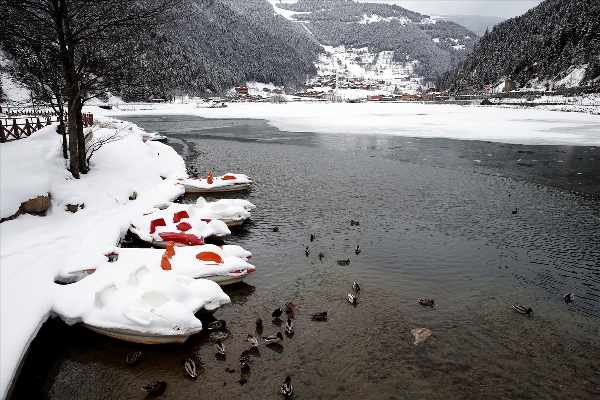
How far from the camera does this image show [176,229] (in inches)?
547

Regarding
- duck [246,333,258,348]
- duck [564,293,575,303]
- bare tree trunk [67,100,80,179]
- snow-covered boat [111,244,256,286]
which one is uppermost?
bare tree trunk [67,100,80,179]

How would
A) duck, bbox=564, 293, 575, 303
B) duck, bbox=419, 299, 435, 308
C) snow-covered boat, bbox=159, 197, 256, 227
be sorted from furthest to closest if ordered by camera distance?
1. snow-covered boat, bbox=159, 197, 256, 227
2. duck, bbox=564, 293, 575, 303
3. duck, bbox=419, 299, 435, 308

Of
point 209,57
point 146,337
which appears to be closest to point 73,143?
point 146,337

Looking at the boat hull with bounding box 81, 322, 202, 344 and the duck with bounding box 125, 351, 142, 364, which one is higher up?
the boat hull with bounding box 81, 322, 202, 344

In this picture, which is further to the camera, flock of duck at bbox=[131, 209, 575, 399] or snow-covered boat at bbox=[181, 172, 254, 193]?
snow-covered boat at bbox=[181, 172, 254, 193]

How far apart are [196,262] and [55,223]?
6.51 metres

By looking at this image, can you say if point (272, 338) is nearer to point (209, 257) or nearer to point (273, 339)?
point (273, 339)

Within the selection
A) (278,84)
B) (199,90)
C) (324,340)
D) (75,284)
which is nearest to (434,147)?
(324,340)

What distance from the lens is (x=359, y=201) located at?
19047 millimetres

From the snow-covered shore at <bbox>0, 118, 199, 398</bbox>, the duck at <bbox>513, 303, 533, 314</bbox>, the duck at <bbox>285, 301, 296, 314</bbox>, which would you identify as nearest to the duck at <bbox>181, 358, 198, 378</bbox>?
the snow-covered shore at <bbox>0, 118, 199, 398</bbox>

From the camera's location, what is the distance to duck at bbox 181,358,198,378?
763 centimetres

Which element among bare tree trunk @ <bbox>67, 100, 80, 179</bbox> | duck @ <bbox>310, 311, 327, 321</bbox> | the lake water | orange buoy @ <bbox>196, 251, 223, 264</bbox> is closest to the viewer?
the lake water

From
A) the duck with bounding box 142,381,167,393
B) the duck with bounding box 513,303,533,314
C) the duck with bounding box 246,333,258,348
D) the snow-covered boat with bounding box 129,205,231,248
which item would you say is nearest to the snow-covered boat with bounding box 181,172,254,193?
the snow-covered boat with bounding box 129,205,231,248

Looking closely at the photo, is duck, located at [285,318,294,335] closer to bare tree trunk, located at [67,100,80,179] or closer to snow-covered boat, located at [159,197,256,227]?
snow-covered boat, located at [159,197,256,227]
